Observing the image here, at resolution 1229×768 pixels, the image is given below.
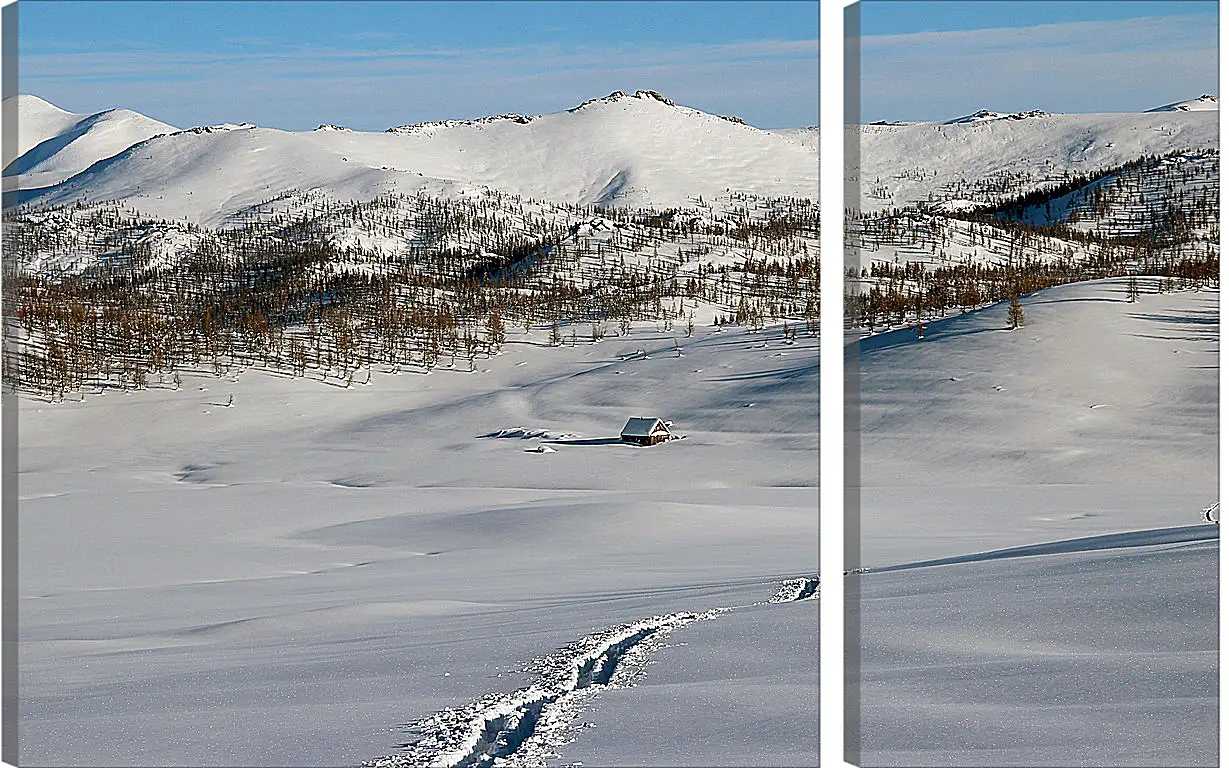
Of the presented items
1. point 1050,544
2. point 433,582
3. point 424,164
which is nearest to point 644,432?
point 433,582

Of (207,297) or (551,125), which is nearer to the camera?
(207,297)

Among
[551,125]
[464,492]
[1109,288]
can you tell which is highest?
[551,125]

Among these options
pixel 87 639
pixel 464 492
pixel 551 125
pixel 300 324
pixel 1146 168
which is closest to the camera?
Result: pixel 87 639

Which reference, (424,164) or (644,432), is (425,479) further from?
(424,164)

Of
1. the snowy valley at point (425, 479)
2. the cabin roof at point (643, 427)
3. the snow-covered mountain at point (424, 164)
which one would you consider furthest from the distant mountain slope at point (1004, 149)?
the snow-covered mountain at point (424, 164)

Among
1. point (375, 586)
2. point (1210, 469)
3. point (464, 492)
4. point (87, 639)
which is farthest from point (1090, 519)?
point (464, 492)

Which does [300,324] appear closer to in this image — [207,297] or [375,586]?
[207,297]

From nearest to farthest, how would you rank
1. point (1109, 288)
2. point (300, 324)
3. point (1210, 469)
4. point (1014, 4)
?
point (1014, 4)
point (1210, 469)
point (1109, 288)
point (300, 324)
